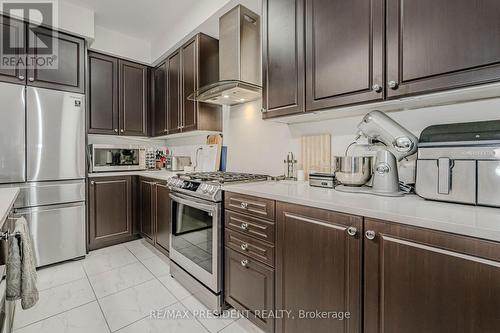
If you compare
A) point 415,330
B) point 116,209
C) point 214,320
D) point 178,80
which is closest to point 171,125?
point 178,80

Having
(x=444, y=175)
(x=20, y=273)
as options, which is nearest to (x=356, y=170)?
(x=444, y=175)

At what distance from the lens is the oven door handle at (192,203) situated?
5.67ft

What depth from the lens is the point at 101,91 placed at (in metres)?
3.00

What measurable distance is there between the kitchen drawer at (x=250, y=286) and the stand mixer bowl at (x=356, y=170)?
2.33 ft

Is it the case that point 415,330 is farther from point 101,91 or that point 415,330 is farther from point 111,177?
point 101,91

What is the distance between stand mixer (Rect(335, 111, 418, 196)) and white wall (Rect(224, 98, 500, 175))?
0.21 m

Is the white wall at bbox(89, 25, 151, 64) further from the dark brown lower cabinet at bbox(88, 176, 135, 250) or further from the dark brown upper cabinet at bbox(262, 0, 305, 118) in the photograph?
the dark brown upper cabinet at bbox(262, 0, 305, 118)

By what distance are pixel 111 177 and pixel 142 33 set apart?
197 centimetres

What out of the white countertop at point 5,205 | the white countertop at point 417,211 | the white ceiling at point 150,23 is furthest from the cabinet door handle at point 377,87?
the white countertop at point 5,205

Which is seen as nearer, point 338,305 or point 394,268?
point 394,268

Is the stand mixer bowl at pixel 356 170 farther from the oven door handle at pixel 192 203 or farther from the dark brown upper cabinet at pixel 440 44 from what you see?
the oven door handle at pixel 192 203

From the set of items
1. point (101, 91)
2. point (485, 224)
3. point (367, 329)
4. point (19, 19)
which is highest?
point (19, 19)

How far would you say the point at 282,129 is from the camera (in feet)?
6.89

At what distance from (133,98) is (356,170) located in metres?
3.11
